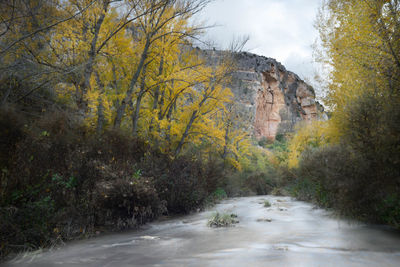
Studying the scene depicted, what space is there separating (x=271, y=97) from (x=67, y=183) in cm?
5649

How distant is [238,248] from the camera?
14.8 feet

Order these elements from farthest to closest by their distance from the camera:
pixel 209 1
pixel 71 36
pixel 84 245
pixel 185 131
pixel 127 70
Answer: pixel 185 131, pixel 127 70, pixel 71 36, pixel 209 1, pixel 84 245

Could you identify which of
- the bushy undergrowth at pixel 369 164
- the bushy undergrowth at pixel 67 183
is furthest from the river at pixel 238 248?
the bushy undergrowth at pixel 369 164

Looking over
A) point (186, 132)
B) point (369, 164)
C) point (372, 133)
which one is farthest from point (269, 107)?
point (369, 164)

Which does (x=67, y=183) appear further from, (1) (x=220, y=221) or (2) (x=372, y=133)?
(2) (x=372, y=133)

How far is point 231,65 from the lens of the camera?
15.3 m

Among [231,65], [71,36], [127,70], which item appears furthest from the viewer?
[231,65]

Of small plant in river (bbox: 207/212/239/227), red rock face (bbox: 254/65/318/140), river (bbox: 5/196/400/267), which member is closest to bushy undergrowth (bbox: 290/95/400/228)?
river (bbox: 5/196/400/267)

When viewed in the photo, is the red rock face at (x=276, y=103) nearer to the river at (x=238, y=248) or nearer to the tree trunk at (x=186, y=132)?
the tree trunk at (x=186, y=132)

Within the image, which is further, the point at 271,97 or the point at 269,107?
the point at 271,97

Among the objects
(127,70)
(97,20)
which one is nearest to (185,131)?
(127,70)

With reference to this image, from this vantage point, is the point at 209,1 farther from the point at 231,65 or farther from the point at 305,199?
the point at 305,199

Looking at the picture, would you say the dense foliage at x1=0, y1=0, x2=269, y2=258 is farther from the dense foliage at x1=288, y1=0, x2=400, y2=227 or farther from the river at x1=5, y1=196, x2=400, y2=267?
the dense foliage at x1=288, y1=0, x2=400, y2=227

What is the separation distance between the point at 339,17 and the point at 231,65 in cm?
653
